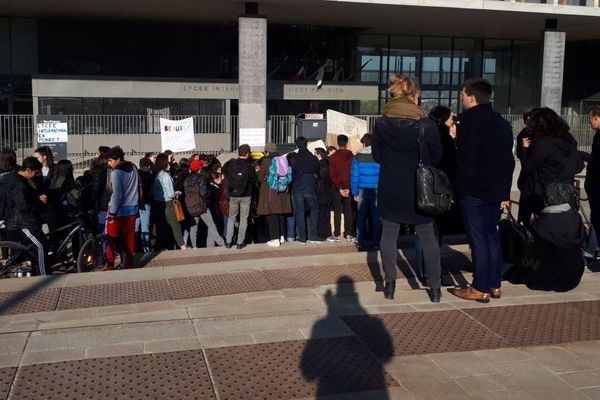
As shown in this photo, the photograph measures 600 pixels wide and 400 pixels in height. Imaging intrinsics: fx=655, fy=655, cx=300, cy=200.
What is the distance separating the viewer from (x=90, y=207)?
1006 centimetres

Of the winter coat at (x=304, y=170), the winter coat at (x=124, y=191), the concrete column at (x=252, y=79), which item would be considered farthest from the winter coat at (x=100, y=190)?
the concrete column at (x=252, y=79)

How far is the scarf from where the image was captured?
17.4ft

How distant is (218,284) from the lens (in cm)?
652

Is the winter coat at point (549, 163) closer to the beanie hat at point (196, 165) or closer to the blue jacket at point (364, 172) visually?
the blue jacket at point (364, 172)

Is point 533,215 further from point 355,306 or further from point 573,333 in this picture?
point 355,306

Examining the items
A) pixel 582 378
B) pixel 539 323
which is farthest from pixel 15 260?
pixel 582 378

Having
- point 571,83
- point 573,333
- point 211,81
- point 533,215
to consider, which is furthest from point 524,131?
point 571,83

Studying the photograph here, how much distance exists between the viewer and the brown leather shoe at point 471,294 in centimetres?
562

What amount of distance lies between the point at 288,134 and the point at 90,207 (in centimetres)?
1522

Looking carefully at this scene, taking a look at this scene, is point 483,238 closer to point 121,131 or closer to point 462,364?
point 462,364

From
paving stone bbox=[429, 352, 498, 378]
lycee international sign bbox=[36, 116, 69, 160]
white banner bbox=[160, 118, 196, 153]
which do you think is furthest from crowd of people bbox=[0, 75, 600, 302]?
lycee international sign bbox=[36, 116, 69, 160]

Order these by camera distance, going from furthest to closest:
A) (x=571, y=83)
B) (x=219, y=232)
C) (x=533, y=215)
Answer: (x=571, y=83)
(x=219, y=232)
(x=533, y=215)

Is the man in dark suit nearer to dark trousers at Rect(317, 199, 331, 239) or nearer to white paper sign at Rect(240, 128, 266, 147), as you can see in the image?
dark trousers at Rect(317, 199, 331, 239)

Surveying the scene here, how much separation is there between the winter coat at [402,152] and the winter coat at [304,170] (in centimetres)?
490
